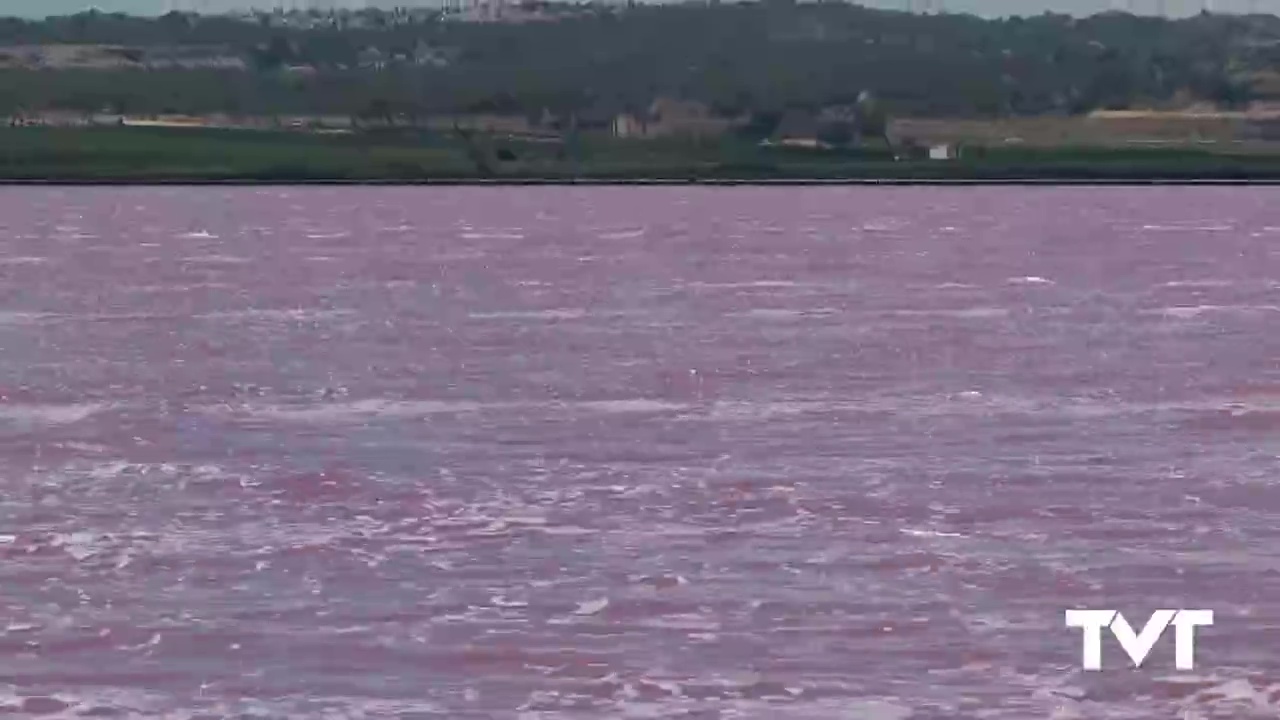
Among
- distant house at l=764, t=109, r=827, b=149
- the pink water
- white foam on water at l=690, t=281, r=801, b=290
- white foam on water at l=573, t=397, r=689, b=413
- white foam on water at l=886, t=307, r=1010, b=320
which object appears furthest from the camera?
distant house at l=764, t=109, r=827, b=149

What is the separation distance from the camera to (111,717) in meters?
15.2

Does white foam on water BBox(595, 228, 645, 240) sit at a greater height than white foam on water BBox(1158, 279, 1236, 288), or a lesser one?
lesser

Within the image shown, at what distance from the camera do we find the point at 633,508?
74.9ft

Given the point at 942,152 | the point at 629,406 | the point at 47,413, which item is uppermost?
the point at 47,413

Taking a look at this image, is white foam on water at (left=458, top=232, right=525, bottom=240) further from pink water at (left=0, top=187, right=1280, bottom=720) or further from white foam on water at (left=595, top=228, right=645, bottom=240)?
pink water at (left=0, top=187, right=1280, bottom=720)

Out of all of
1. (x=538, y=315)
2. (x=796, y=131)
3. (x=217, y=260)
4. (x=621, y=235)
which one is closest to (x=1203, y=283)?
(x=538, y=315)

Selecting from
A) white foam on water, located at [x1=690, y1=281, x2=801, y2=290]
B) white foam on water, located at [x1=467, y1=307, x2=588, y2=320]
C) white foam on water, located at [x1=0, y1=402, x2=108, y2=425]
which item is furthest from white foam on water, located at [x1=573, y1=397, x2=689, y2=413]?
white foam on water, located at [x1=690, y1=281, x2=801, y2=290]

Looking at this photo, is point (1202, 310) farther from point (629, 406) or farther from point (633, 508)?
point (633, 508)

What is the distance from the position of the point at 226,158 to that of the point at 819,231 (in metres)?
88.1

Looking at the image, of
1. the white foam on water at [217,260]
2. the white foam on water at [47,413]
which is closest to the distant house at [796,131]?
the white foam on water at [217,260]

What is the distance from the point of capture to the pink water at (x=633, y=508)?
1605 centimetres

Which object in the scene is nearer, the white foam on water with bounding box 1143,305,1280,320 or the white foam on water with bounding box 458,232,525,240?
the white foam on water with bounding box 1143,305,1280,320

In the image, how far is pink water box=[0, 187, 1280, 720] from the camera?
632 inches

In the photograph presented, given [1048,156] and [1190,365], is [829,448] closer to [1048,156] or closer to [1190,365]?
[1190,365]
